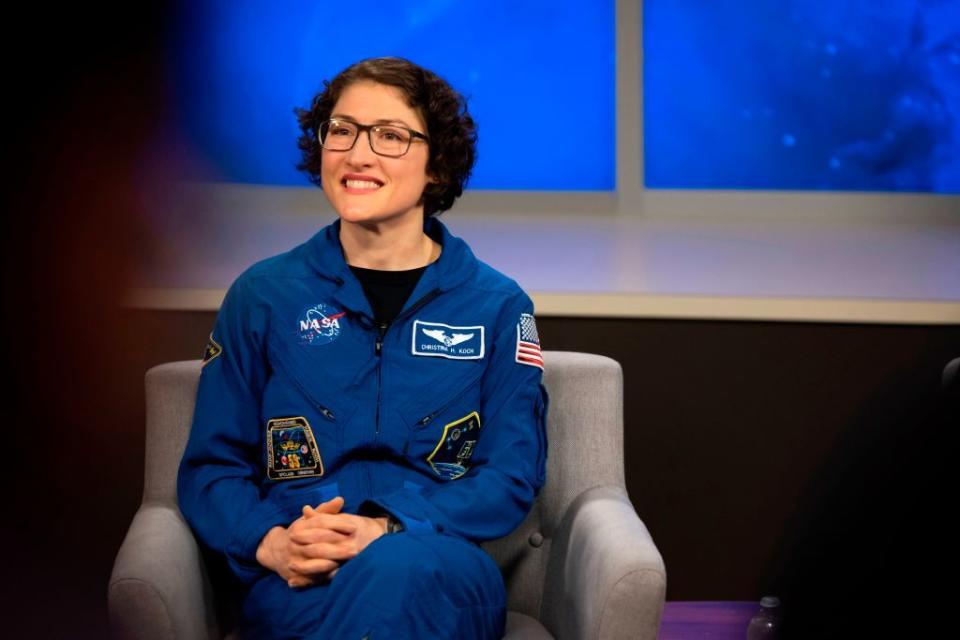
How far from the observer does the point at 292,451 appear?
1828 millimetres

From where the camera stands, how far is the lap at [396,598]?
1.52 m

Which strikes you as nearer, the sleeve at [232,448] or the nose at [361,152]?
the sleeve at [232,448]

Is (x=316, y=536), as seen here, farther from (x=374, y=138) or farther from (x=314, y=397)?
(x=374, y=138)

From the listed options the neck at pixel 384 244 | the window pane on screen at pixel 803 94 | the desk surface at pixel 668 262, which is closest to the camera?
the neck at pixel 384 244

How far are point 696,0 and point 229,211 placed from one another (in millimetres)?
1551

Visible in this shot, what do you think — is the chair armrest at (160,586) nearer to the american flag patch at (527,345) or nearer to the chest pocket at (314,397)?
the chest pocket at (314,397)

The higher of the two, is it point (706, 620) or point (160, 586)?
point (160, 586)

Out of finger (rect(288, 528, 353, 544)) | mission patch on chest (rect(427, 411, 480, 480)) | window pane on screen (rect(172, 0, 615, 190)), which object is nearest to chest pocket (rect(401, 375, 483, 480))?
mission patch on chest (rect(427, 411, 480, 480))

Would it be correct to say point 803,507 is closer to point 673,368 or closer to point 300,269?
point 673,368

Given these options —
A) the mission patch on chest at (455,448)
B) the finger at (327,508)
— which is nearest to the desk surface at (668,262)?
the finger at (327,508)

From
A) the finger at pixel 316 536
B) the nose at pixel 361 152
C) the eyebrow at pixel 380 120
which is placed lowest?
the finger at pixel 316 536

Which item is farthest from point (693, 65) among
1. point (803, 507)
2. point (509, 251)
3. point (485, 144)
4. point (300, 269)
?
point (300, 269)

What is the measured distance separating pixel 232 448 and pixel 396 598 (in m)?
0.44

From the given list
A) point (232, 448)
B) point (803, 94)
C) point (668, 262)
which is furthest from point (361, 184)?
point (803, 94)
